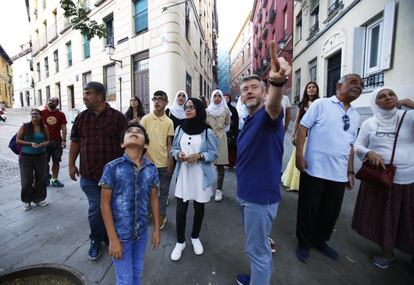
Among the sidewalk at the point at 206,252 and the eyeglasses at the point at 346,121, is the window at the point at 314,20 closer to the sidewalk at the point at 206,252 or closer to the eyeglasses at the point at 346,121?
the sidewalk at the point at 206,252

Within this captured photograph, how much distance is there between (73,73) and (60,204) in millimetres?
15360

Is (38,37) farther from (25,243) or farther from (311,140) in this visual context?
(311,140)

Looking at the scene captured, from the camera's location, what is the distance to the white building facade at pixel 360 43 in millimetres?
5164

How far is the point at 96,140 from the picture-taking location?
8.20 feet

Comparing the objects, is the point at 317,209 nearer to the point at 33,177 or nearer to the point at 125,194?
the point at 125,194

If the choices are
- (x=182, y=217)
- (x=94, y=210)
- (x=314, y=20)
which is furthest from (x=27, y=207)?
(x=314, y=20)

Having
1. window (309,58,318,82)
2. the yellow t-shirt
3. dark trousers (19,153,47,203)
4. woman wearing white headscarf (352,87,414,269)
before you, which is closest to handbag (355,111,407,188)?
woman wearing white headscarf (352,87,414,269)

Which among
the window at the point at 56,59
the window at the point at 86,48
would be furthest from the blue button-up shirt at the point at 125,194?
the window at the point at 56,59

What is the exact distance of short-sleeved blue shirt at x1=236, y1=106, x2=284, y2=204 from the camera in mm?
1737

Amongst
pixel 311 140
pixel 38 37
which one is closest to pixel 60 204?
pixel 311 140

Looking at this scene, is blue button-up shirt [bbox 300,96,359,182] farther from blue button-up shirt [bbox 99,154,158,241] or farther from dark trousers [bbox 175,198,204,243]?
blue button-up shirt [bbox 99,154,158,241]

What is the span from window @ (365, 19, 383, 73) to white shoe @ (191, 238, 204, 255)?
663 centimetres

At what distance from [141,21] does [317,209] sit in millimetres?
11981

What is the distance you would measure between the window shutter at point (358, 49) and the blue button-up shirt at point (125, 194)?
Result: 751 cm
